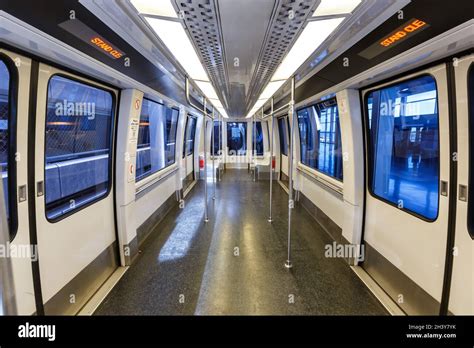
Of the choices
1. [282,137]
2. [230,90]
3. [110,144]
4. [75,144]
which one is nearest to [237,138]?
[282,137]

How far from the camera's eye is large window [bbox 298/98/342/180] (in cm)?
470

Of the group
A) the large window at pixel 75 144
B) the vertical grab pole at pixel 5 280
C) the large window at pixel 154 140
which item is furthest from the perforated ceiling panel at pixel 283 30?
the large window at pixel 154 140

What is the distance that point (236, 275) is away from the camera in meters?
3.18

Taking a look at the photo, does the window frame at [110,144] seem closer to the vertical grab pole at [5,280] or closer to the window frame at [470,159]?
the vertical grab pole at [5,280]

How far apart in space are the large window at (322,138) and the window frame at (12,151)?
4332 millimetres

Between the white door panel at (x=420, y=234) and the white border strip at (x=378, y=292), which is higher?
the white door panel at (x=420, y=234)

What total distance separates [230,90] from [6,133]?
10.4ft

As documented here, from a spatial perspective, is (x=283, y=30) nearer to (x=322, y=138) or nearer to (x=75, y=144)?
(x=75, y=144)

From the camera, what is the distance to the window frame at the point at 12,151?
5.74 ft

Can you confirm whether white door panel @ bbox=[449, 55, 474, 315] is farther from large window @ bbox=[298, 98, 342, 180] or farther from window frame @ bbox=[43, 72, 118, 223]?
window frame @ bbox=[43, 72, 118, 223]

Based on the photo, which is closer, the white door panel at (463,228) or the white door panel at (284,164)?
the white door panel at (463,228)

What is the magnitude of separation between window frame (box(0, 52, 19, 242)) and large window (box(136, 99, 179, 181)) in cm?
254

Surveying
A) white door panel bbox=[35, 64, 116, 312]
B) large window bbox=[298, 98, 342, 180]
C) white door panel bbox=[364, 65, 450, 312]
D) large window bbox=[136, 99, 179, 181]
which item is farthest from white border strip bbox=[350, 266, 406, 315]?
large window bbox=[136, 99, 179, 181]

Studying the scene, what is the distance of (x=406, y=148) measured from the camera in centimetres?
271
